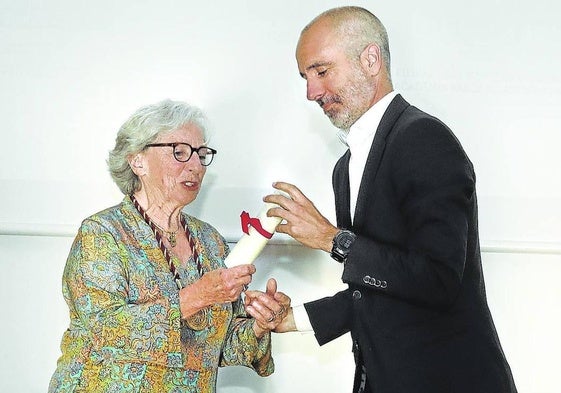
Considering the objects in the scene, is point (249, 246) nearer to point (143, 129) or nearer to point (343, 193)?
point (343, 193)

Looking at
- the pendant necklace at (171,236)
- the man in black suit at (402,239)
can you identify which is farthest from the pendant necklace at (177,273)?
the man in black suit at (402,239)

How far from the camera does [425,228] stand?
1988mm

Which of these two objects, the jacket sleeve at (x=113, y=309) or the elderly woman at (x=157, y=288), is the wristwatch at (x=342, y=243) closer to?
the elderly woman at (x=157, y=288)

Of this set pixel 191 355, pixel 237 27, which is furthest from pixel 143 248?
pixel 237 27

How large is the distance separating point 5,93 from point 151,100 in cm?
53

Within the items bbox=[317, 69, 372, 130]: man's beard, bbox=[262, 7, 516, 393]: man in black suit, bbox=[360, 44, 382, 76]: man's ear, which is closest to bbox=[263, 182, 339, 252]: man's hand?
bbox=[262, 7, 516, 393]: man in black suit

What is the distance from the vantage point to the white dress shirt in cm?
227

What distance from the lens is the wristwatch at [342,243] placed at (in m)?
2.05

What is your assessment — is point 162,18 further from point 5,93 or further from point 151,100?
point 5,93

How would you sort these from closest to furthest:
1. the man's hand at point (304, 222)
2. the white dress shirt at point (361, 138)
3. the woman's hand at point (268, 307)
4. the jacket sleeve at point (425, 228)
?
the jacket sleeve at point (425, 228) → the man's hand at point (304, 222) → the white dress shirt at point (361, 138) → the woman's hand at point (268, 307)

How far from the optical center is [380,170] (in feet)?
6.97

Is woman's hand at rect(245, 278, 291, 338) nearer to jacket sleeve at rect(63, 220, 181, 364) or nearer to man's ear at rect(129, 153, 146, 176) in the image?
jacket sleeve at rect(63, 220, 181, 364)

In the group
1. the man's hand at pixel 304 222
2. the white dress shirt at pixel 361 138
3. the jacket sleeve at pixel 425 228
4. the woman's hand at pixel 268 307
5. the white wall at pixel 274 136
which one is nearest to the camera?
the jacket sleeve at pixel 425 228

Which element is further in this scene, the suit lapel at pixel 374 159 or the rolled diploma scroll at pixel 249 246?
the rolled diploma scroll at pixel 249 246
